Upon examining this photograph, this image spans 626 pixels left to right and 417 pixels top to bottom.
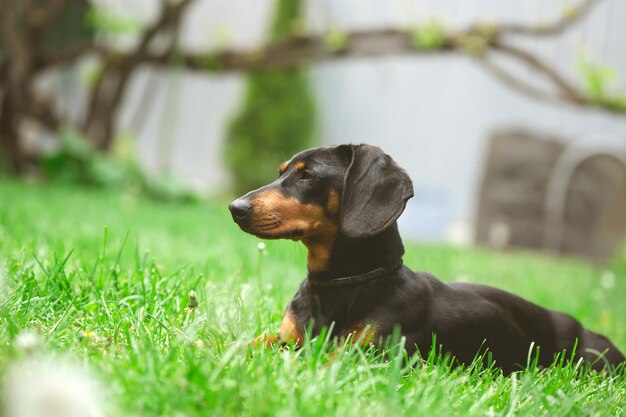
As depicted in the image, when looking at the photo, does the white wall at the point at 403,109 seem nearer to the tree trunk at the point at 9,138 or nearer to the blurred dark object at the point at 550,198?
the blurred dark object at the point at 550,198

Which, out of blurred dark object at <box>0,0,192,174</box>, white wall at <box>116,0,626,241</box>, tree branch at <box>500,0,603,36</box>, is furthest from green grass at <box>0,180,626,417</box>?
white wall at <box>116,0,626,241</box>

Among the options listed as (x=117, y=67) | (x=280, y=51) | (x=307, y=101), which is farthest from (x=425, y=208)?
(x=117, y=67)

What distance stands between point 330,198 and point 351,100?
11.4 meters

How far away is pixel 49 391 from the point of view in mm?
1183

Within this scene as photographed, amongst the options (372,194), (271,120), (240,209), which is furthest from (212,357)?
(271,120)

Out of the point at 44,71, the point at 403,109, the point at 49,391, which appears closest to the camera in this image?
the point at 49,391

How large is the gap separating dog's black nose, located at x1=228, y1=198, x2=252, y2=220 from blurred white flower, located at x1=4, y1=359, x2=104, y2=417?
66 centimetres

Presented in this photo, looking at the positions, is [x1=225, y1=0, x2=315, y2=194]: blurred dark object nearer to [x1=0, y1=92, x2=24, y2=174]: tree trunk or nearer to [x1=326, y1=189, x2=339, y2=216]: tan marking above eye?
[x1=0, y1=92, x2=24, y2=174]: tree trunk

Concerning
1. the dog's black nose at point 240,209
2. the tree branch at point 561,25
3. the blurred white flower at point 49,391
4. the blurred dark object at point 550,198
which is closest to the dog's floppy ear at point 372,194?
the dog's black nose at point 240,209

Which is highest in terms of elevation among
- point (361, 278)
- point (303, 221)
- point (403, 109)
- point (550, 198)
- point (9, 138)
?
point (403, 109)

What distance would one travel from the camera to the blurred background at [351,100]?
789 centimetres

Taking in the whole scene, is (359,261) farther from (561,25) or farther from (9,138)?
(9,138)

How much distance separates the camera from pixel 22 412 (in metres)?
1.18

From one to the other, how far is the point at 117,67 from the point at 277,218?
24.3ft
